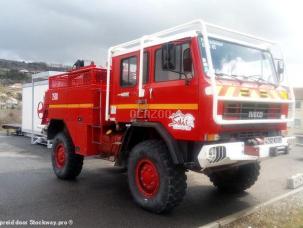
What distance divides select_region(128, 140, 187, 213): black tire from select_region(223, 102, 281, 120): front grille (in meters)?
1.14

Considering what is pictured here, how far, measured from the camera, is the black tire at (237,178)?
7.23m

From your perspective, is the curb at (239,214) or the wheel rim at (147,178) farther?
the wheel rim at (147,178)

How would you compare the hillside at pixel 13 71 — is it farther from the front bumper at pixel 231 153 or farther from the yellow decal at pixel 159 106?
the front bumper at pixel 231 153

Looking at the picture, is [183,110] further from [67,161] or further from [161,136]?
[67,161]

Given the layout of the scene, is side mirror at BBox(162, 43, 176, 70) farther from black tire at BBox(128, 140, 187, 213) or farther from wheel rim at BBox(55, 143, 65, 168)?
wheel rim at BBox(55, 143, 65, 168)

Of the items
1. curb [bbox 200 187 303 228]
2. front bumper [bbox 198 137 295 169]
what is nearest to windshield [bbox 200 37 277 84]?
front bumper [bbox 198 137 295 169]

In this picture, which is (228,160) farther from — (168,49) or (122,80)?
(122,80)

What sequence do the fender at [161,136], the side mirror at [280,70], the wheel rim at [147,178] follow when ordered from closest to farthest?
the fender at [161,136]
the wheel rim at [147,178]
the side mirror at [280,70]

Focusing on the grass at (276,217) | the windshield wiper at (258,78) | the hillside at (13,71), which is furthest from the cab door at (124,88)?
the hillside at (13,71)

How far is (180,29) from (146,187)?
263 cm

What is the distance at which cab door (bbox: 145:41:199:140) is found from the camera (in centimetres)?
555

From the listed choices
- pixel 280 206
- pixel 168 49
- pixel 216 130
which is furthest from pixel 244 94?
pixel 280 206

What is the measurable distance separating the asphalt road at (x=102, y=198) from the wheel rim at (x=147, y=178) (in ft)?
1.12

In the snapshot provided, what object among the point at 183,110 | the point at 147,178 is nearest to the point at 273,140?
the point at 183,110
